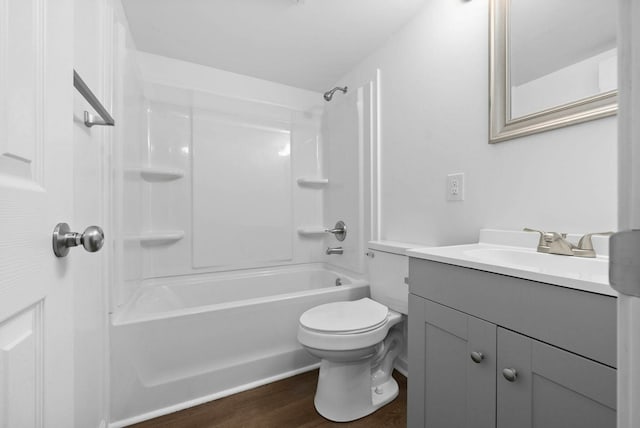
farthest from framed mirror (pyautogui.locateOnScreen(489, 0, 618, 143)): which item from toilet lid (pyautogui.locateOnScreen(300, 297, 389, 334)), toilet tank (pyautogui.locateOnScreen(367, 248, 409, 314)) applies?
toilet lid (pyautogui.locateOnScreen(300, 297, 389, 334))

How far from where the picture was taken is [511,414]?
686 millimetres

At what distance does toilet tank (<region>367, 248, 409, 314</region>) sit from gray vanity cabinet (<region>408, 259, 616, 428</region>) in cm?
45

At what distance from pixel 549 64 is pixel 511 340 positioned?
1.03 meters

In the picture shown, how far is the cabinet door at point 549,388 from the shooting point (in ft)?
1.80

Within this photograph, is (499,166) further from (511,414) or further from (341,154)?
(341,154)

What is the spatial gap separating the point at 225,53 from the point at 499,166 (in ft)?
6.13

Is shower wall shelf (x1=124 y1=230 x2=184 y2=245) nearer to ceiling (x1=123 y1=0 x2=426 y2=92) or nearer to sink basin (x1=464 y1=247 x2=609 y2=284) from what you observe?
ceiling (x1=123 y1=0 x2=426 y2=92)

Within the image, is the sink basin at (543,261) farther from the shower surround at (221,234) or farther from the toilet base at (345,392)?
the shower surround at (221,234)

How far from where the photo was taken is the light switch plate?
134 centimetres

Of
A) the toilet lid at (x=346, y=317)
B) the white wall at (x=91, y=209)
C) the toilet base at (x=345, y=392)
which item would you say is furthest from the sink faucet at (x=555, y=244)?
the white wall at (x=91, y=209)

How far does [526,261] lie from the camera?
958mm

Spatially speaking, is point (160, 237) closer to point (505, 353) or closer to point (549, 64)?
point (505, 353)

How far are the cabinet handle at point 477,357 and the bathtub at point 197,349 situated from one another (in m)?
1.01

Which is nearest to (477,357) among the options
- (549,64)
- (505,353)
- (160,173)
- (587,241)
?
(505,353)
